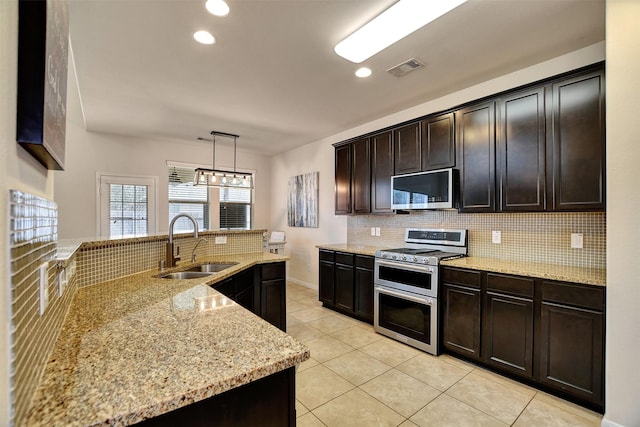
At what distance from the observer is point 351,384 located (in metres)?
2.37

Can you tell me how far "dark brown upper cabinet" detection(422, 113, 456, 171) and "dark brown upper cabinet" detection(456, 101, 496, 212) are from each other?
0.27ft

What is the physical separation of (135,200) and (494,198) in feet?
17.2

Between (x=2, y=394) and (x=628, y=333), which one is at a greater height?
(x=2, y=394)

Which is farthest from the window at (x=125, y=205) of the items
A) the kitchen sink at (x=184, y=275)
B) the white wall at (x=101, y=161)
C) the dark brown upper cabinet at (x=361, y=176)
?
the dark brown upper cabinet at (x=361, y=176)

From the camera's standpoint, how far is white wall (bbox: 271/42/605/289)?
2.62 meters

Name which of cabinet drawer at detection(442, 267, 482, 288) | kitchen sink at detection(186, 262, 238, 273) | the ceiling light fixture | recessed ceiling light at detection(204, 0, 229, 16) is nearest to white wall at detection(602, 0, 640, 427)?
cabinet drawer at detection(442, 267, 482, 288)

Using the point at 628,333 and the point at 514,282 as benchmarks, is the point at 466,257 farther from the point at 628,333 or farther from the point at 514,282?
the point at 628,333

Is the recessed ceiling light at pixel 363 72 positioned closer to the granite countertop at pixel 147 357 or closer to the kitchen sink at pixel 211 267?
the kitchen sink at pixel 211 267

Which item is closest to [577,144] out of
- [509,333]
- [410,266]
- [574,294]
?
[574,294]

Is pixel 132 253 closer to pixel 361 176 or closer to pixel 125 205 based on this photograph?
pixel 361 176

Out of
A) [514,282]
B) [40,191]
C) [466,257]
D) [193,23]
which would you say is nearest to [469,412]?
[514,282]

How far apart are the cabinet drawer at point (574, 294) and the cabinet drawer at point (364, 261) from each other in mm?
1727

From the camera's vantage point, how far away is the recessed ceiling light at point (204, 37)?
220 centimetres

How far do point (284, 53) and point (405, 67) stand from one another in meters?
1.10
